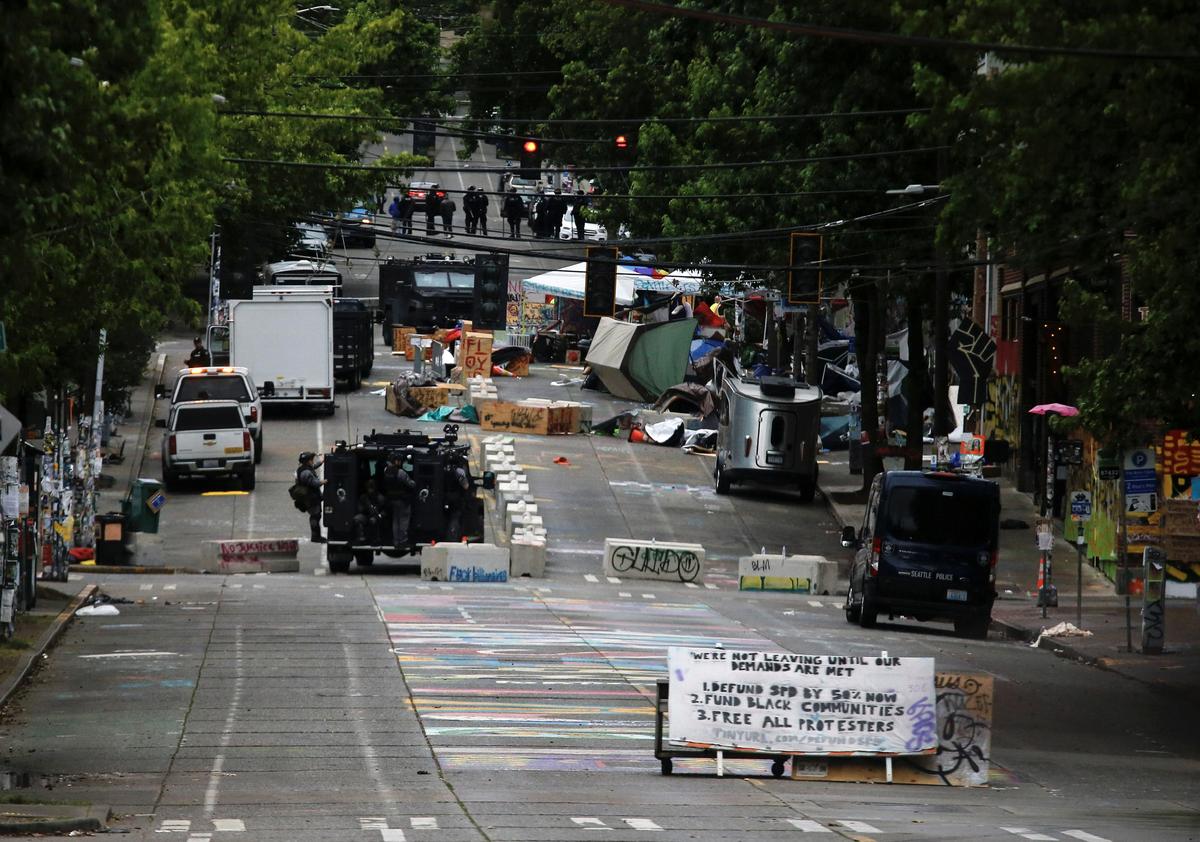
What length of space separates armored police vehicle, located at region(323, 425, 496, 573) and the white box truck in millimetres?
18811

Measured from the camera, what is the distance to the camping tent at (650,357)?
189 ft

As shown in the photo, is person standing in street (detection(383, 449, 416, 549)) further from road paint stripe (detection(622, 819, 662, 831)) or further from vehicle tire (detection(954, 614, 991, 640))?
road paint stripe (detection(622, 819, 662, 831))

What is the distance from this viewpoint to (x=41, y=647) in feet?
72.0

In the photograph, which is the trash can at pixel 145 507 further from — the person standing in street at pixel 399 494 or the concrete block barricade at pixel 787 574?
the concrete block barricade at pixel 787 574

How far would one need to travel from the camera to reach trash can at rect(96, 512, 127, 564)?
32.9 m

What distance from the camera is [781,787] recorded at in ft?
49.0

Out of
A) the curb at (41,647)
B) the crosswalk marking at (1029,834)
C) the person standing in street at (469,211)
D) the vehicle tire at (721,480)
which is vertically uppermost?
the person standing in street at (469,211)

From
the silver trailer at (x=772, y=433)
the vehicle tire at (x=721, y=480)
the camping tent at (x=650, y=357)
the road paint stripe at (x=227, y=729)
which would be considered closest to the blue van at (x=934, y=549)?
the road paint stripe at (x=227, y=729)

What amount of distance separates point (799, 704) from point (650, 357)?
4283 centimetres

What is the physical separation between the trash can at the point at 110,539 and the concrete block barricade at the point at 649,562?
27.8 feet

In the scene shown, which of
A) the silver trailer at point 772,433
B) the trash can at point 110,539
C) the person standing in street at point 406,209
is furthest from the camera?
the person standing in street at point 406,209

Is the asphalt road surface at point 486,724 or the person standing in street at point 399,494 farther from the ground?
the person standing in street at point 399,494

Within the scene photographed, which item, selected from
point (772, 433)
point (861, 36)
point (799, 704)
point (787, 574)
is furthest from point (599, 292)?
point (861, 36)

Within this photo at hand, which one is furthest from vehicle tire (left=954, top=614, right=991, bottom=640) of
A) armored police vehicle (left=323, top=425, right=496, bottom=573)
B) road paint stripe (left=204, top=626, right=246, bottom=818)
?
road paint stripe (left=204, top=626, right=246, bottom=818)
